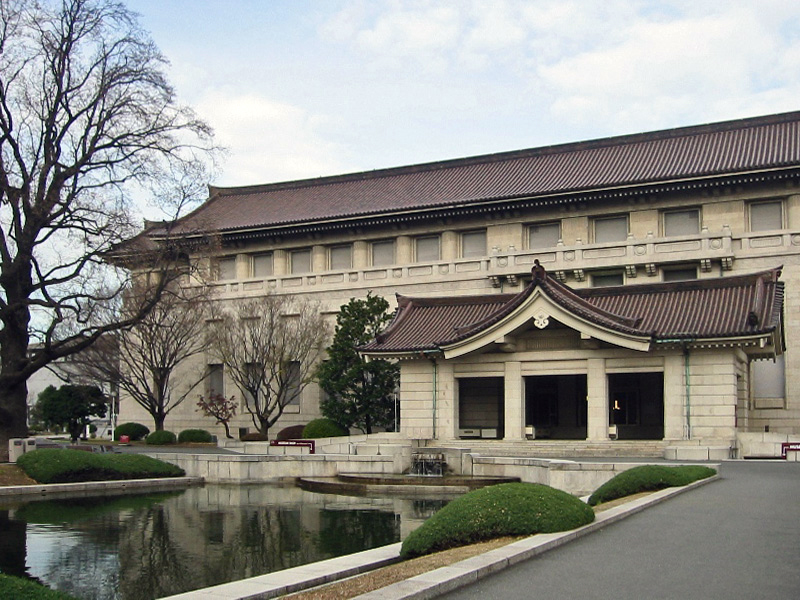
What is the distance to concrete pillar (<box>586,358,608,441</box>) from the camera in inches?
1238

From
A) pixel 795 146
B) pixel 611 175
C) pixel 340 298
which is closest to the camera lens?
pixel 795 146

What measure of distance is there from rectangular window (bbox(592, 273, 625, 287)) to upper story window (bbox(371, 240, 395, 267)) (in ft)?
Result: 35.2

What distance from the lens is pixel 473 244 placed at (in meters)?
45.8

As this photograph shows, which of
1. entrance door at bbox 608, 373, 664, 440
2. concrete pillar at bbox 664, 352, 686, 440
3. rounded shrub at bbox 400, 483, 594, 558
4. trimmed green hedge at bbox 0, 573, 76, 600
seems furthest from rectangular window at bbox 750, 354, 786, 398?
trimmed green hedge at bbox 0, 573, 76, 600

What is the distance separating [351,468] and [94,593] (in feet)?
50.6

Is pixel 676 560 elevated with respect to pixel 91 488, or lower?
elevated

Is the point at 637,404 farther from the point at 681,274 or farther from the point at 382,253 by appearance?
the point at 382,253

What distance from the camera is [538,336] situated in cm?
3300

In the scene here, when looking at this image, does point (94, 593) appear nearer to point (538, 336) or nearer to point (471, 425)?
point (538, 336)

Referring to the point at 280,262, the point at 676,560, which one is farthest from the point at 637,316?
the point at 676,560

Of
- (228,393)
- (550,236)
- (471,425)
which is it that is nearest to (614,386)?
(471,425)

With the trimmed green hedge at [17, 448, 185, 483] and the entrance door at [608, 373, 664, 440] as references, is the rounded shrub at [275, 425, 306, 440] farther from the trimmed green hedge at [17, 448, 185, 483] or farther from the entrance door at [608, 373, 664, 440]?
the trimmed green hedge at [17, 448, 185, 483]

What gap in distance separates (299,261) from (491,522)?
3883cm

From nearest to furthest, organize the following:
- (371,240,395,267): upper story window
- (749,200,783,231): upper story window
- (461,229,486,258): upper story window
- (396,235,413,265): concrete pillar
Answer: (749,200,783,231): upper story window < (461,229,486,258): upper story window < (396,235,413,265): concrete pillar < (371,240,395,267): upper story window
